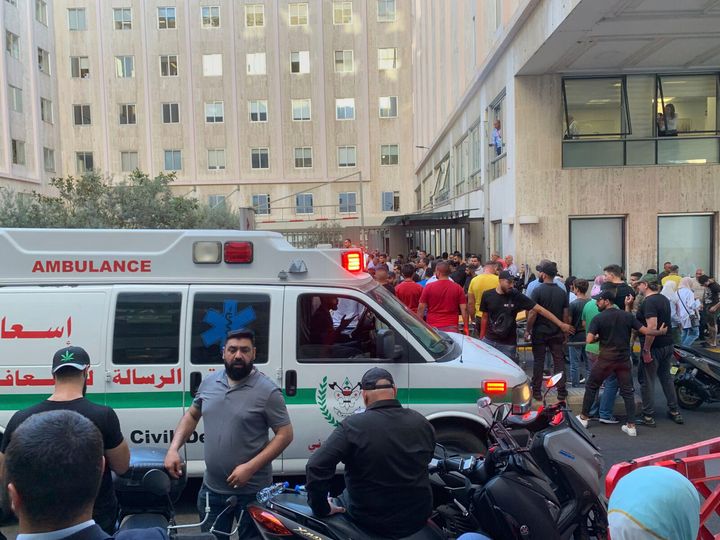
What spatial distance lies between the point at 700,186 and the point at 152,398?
Result: 14483 millimetres

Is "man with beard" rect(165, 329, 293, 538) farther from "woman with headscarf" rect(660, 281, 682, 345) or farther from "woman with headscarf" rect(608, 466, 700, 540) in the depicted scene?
"woman with headscarf" rect(660, 281, 682, 345)

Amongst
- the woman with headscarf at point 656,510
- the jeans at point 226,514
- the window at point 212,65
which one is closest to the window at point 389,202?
the window at point 212,65

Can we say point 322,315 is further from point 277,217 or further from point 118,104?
point 118,104

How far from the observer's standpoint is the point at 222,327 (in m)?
5.08

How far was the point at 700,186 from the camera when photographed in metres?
15.0

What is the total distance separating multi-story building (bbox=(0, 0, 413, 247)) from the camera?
4581 centimetres

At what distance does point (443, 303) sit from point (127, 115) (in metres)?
43.8

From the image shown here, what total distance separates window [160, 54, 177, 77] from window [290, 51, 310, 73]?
8694mm

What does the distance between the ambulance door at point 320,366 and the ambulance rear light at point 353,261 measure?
0.25m

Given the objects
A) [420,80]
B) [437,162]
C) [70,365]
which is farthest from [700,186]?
[420,80]

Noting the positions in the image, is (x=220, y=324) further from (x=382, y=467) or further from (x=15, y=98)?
(x=15, y=98)

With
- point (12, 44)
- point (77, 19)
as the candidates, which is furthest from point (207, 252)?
point (77, 19)

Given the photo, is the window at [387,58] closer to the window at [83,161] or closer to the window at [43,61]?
the window at [83,161]

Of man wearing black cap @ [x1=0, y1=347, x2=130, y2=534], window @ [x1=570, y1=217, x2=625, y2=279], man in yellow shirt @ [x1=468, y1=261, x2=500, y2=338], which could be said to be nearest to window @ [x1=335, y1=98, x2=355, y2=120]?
window @ [x1=570, y1=217, x2=625, y2=279]
